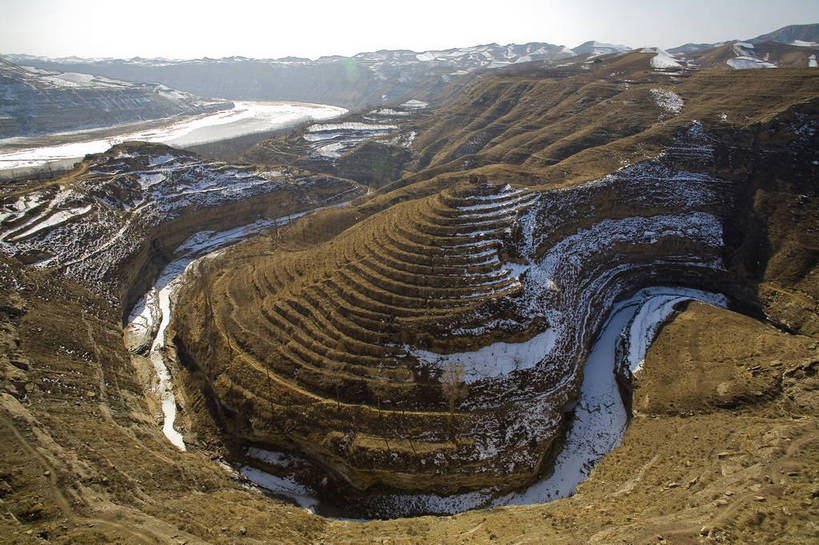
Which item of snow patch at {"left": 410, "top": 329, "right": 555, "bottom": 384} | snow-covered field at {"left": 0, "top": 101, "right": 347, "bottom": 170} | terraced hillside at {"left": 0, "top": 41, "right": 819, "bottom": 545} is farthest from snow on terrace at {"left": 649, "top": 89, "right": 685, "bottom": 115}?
snow-covered field at {"left": 0, "top": 101, "right": 347, "bottom": 170}

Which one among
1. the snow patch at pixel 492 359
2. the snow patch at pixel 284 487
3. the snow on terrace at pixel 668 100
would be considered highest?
the snow on terrace at pixel 668 100

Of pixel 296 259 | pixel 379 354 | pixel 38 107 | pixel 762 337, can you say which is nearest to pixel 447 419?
pixel 379 354

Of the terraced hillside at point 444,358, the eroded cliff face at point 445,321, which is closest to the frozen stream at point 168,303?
the terraced hillside at point 444,358

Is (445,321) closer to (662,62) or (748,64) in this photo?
(662,62)

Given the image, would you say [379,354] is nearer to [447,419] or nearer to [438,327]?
[438,327]

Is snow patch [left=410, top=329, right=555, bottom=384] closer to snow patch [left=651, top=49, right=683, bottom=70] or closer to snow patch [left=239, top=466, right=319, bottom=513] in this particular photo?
snow patch [left=239, top=466, right=319, bottom=513]

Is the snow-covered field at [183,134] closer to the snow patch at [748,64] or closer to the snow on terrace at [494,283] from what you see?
the snow on terrace at [494,283]

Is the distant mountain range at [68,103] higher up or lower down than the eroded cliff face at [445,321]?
higher up

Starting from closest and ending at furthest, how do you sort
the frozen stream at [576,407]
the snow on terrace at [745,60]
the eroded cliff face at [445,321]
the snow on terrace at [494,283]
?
1. the frozen stream at [576,407]
2. the eroded cliff face at [445,321]
3. the snow on terrace at [494,283]
4. the snow on terrace at [745,60]
